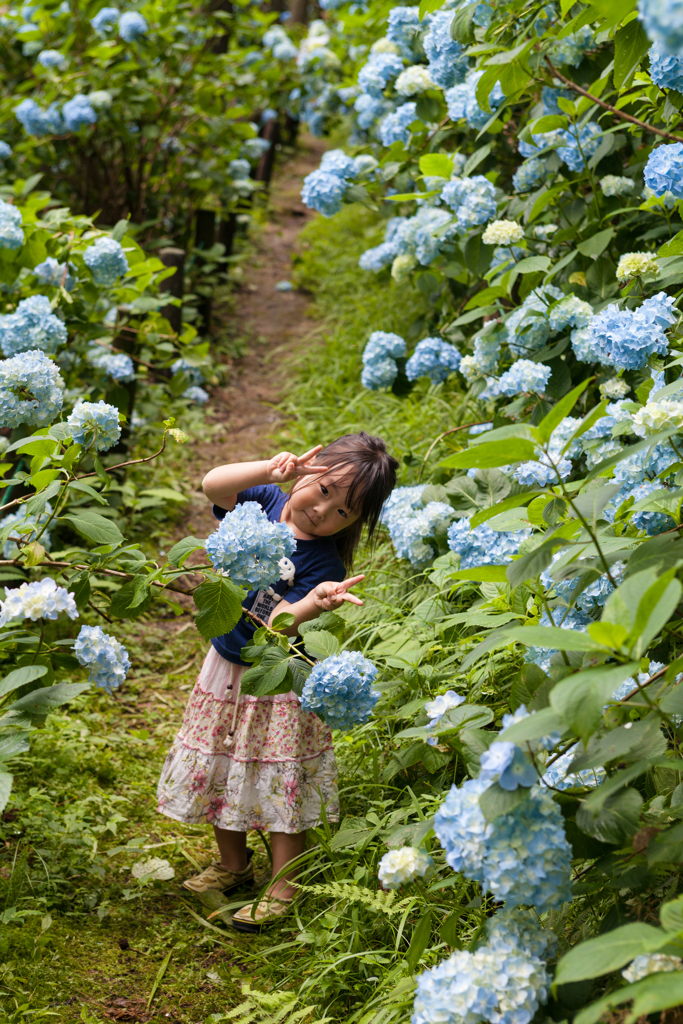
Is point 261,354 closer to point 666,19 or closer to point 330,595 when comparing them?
point 330,595

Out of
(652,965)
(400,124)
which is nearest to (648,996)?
(652,965)

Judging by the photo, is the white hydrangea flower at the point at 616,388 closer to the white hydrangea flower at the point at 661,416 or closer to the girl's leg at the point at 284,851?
the white hydrangea flower at the point at 661,416

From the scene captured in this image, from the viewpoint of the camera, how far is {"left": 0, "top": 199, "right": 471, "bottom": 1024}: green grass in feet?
5.17

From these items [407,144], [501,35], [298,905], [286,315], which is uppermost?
[501,35]

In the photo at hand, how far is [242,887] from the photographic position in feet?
6.33

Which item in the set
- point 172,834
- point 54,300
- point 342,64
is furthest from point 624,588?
point 342,64

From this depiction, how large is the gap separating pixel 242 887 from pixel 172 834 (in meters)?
0.27

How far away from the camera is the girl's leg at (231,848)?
6.30 ft

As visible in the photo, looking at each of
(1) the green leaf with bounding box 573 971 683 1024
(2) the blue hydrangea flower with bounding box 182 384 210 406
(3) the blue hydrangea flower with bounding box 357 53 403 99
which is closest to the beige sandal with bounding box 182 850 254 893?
(1) the green leaf with bounding box 573 971 683 1024

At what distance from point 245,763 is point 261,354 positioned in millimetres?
3154

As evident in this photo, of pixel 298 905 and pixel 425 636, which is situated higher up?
pixel 425 636

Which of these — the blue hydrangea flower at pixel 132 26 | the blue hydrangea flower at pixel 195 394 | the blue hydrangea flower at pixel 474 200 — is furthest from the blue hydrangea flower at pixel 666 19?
the blue hydrangea flower at pixel 132 26

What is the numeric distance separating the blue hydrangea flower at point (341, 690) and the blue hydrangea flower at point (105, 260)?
164 centimetres

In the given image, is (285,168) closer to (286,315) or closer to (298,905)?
(286,315)
